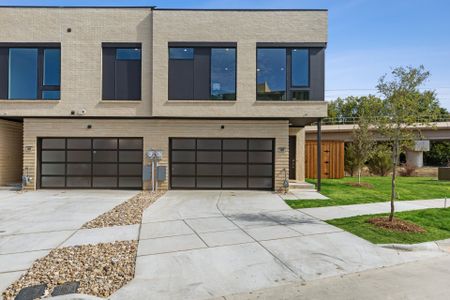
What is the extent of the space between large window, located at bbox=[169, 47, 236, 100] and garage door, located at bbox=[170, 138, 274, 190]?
2367mm

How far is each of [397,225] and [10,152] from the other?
1833cm

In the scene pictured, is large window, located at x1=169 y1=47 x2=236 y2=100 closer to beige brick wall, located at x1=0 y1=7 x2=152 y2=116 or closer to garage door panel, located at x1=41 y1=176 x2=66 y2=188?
beige brick wall, located at x1=0 y1=7 x2=152 y2=116

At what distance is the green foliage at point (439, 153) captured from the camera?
57281 mm

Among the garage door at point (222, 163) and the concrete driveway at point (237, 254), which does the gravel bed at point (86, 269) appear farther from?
the garage door at point (222, 163)

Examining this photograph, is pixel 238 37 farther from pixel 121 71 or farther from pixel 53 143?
pixel 53 143

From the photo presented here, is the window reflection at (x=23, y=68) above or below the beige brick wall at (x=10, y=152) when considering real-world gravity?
above

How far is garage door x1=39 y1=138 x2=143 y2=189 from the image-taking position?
1648cm

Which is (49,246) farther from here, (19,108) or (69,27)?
(69,27)

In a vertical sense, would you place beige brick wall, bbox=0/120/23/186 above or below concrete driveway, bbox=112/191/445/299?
above

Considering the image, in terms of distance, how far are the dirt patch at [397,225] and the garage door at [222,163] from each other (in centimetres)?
770

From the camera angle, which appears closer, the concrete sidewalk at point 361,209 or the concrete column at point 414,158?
the concrete sidewalk at point 361,209

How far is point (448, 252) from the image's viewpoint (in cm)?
700

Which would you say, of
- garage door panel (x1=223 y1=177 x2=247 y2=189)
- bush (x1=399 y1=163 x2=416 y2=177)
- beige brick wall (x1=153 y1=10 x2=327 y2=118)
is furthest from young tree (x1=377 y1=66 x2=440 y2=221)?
bush (x1=399 y1=163 x2=416 y2=177)

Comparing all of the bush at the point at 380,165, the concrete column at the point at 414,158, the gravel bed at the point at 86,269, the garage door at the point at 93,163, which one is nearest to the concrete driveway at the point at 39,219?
the gravel bed at the point at 86,269
